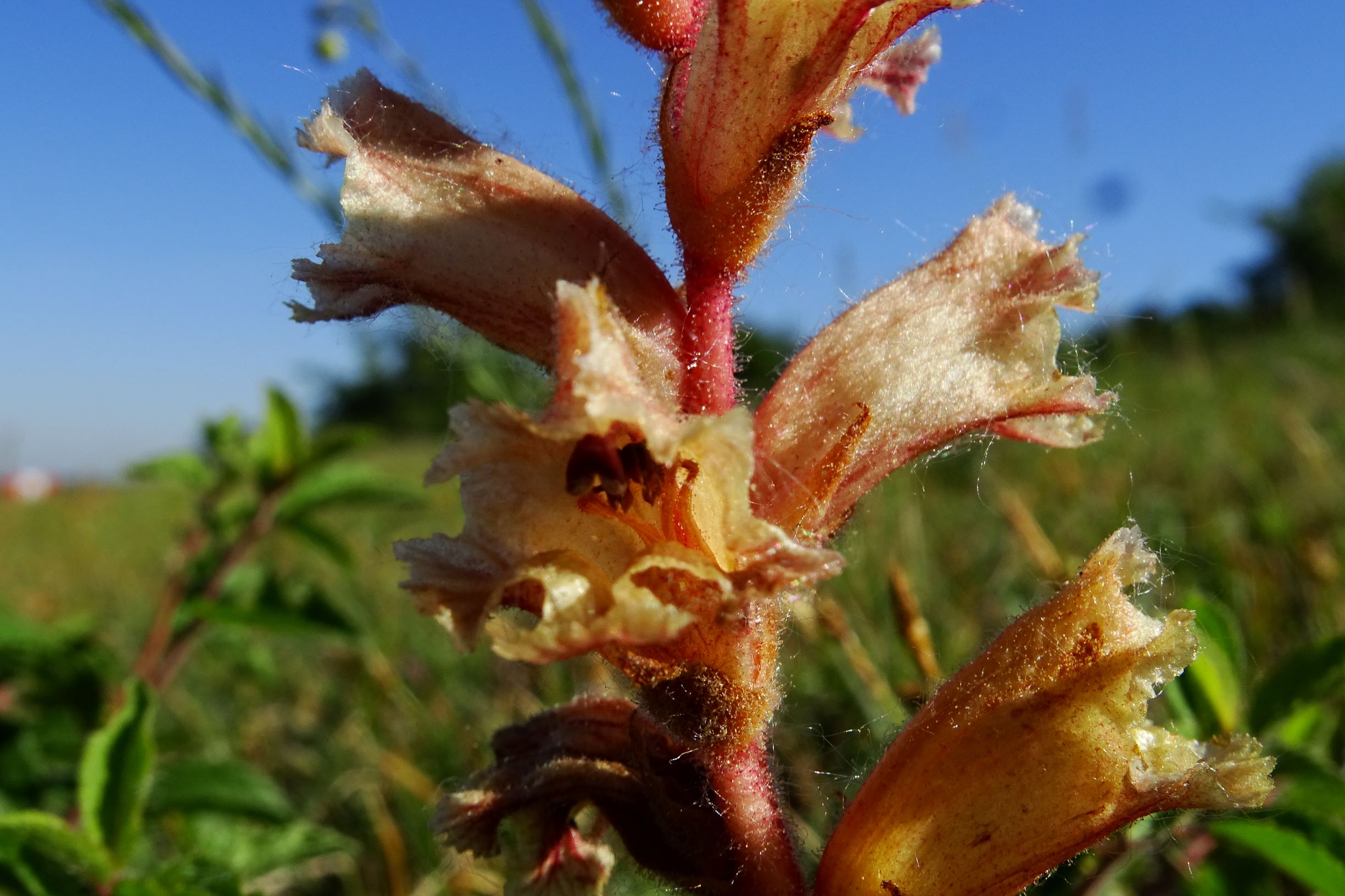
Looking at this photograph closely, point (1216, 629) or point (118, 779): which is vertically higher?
point (118, 779)

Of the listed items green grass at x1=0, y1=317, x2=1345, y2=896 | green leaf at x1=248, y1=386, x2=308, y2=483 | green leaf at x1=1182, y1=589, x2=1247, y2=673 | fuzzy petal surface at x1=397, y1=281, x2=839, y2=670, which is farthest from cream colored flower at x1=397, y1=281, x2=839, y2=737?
green leaf at x1=248, y1=386, x2=308, y2=483

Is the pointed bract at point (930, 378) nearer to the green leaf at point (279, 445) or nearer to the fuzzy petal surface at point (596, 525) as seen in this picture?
the fuzzy petal surface at point (596, 525)

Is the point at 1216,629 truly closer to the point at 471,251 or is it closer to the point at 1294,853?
the point at 1294,853

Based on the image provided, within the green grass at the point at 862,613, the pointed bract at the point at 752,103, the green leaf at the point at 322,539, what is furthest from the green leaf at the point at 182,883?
the green leaf at the point at 322,539

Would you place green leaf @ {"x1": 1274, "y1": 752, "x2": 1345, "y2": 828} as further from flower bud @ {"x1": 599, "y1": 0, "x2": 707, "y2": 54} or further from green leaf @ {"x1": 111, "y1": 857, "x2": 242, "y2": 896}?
green leaf @ {"x1": 111, "y1": 857, "x2": 242, "y2": 896}

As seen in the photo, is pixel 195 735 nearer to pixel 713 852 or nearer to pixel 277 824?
pixel 277 824

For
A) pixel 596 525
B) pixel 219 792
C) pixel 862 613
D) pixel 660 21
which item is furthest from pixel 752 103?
pixel 862 613

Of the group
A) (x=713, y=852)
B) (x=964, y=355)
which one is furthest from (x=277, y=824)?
(x=964, y=355)
